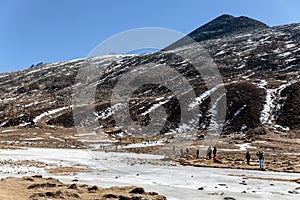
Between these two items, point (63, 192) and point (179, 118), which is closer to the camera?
point (63, 192)

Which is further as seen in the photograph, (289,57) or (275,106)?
(289,57)

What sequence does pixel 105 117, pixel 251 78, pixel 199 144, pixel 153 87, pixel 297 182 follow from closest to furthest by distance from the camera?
pixel 297 182 → pixel 199 144 → pixel 105 117 → pixel 251 78 → pixel 153 87

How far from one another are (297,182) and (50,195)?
2197 cm

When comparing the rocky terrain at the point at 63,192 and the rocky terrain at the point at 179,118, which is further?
the rocky terrain at the point at 179,118

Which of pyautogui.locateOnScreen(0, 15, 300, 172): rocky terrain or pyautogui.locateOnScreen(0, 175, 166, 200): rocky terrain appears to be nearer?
pyautogui.locateOnScreen(0, 175, 166, 200): rocky terrain

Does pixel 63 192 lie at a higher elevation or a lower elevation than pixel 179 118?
lower

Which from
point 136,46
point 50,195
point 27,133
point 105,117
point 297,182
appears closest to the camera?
point 50,195

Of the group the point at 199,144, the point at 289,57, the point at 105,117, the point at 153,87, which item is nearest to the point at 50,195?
the point at 199,144

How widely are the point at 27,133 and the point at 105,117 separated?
29891 millimetres

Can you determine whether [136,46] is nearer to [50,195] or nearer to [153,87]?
[50,195]

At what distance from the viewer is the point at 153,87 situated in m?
178

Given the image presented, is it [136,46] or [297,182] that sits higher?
[136,46]

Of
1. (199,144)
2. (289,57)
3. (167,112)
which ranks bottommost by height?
(199,144)

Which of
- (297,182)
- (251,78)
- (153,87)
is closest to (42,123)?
(153,87)
